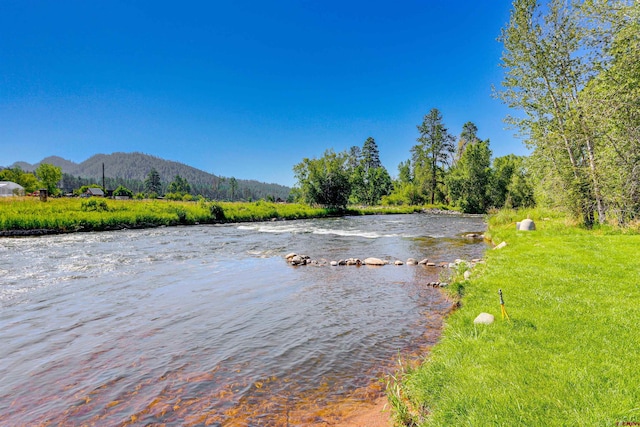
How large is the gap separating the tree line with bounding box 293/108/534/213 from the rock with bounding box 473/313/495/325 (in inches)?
1584

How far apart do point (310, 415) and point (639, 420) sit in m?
3.80

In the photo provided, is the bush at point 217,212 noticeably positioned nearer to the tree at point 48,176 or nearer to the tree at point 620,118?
the tree at point 620,118

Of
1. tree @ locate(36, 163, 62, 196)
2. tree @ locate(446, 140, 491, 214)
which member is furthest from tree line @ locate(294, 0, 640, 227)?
tree @ locate(36, 163, 62, 196)

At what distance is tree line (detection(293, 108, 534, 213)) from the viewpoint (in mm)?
63188

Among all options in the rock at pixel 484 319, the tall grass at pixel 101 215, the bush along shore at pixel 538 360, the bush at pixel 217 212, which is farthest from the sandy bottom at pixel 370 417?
the bush at pixel 217 212

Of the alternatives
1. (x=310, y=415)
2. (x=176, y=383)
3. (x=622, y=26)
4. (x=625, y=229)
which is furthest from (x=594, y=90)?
(x=176, y=383)

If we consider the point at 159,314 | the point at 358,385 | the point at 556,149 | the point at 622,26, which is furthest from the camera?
the point at 556,149

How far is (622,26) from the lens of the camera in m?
15.1

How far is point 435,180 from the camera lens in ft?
273

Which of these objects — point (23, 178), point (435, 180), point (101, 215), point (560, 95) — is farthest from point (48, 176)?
point (560, 95)

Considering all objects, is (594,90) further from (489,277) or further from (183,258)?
(183,258)

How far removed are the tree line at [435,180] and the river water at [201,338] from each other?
128ft

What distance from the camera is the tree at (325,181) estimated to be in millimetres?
63156

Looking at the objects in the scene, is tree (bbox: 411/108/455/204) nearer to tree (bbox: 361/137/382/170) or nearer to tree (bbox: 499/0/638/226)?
tree (bbox: 361/137/382/170)
